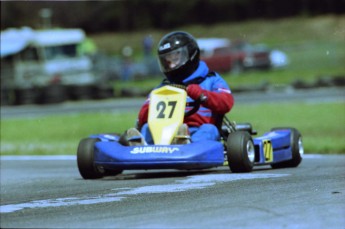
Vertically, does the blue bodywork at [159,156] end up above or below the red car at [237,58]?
above

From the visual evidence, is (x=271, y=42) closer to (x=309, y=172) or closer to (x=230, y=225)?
(x=309, y=172)

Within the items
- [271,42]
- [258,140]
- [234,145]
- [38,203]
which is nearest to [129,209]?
[38,203]

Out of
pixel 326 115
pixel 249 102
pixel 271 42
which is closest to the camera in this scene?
pixel 326 115

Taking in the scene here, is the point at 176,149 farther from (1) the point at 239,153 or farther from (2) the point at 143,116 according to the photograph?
(2) the point at 143,116

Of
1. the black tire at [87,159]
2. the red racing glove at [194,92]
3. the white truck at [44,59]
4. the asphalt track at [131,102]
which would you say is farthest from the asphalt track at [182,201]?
the white truck at [44,59]

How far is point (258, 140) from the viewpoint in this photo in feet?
28.9

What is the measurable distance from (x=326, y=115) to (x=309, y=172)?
10343mm

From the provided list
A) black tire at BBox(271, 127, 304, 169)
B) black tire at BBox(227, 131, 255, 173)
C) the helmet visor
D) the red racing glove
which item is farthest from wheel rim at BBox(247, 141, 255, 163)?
the helmet visor

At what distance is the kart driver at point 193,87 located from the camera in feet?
28.5

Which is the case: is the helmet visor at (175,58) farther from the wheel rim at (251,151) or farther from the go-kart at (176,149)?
the wheel rim at (251,151)

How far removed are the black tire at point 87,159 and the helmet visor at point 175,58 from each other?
1123mm

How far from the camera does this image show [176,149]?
803 centimetres

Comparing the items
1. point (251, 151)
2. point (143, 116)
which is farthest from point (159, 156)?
point (143, 116)

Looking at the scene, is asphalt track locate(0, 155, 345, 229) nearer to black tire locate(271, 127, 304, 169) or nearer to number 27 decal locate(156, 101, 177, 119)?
number 27 decal locate(156, 101, 177, 119)
